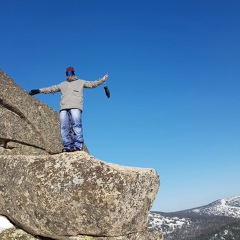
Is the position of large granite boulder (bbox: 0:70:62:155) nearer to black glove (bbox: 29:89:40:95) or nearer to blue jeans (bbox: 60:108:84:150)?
black glove (bbox: 29:89:40:95)

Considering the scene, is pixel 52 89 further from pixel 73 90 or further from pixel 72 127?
pixel 72 127

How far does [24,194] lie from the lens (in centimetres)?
1113

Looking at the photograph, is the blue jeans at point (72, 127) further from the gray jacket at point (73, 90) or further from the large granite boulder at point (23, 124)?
the large granite boulder at point (23, 124)

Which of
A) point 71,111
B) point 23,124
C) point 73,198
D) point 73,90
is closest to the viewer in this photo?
point 73,198

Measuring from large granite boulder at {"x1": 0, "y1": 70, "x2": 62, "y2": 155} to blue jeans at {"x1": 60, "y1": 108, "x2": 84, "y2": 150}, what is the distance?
292 cm

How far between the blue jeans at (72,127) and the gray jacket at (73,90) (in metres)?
0.27

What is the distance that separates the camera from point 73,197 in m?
10.6

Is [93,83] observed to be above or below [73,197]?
above

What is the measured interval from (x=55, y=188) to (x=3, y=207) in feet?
8.20

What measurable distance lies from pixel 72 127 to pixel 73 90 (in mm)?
1642

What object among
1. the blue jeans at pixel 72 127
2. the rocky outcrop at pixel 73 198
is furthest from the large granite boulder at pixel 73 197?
the blue jeans at pixel 72 127

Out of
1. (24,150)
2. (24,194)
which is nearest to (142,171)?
(24,194)

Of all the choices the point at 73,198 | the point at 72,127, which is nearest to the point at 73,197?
the point at 73,198

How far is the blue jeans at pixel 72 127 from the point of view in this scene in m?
14.0
